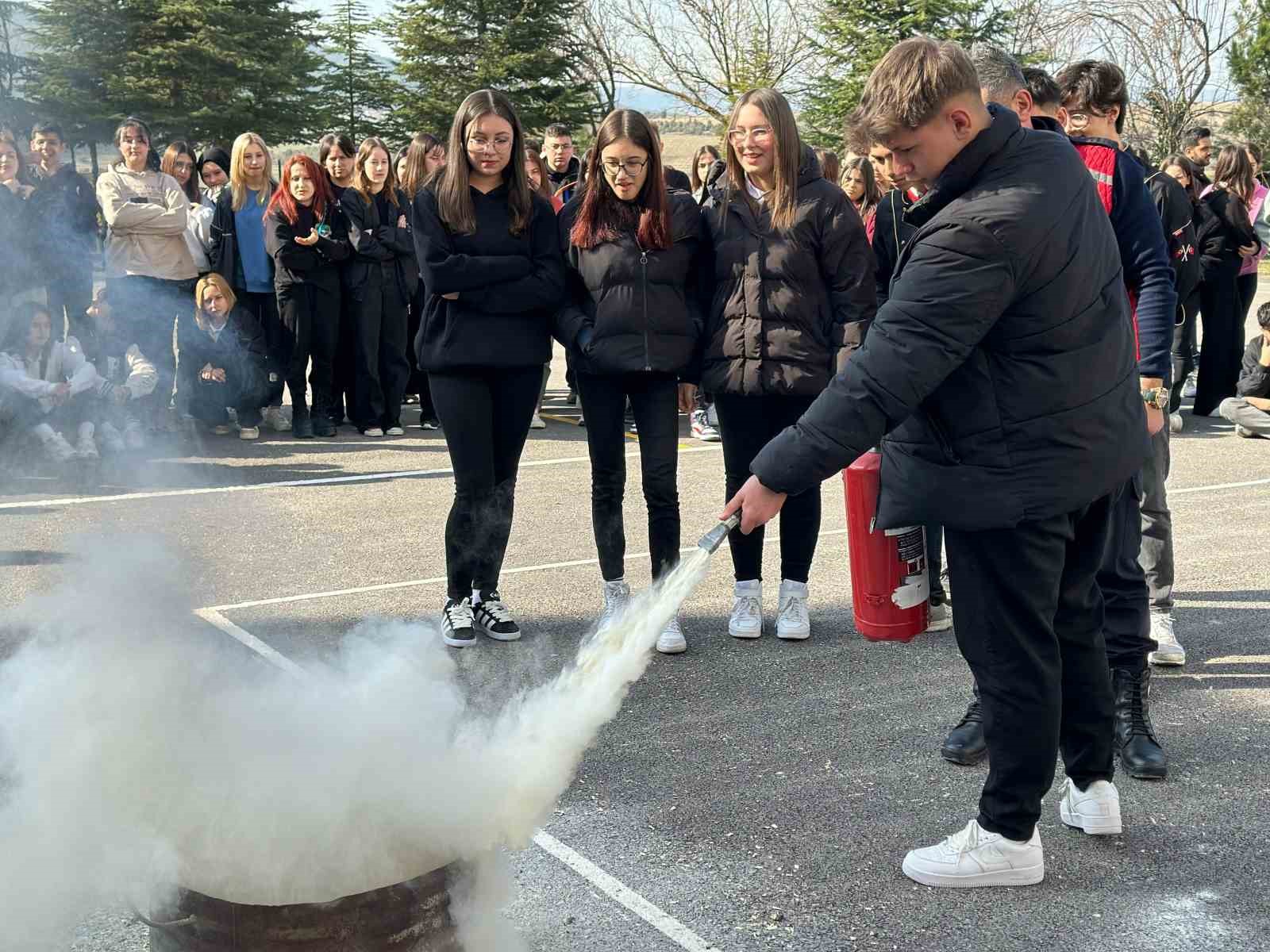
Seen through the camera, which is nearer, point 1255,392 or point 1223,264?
point 1255,392

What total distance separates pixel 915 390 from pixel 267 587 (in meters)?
4.20

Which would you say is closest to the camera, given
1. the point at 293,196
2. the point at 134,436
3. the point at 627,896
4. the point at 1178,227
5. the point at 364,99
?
the point at 627,896

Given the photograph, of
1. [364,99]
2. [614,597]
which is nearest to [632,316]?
[614,597]

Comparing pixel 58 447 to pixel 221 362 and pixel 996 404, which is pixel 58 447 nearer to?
pixel 221 362

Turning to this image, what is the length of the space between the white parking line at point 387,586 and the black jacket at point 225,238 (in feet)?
12.1

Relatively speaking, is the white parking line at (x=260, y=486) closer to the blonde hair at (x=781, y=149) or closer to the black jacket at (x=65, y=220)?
the black jacket at (x=65, y=220)

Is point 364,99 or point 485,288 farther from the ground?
point 364,99

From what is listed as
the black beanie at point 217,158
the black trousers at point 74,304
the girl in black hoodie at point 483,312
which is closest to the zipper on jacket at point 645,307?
the girl in black hoodie at point 483,312

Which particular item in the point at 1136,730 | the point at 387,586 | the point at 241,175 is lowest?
the point at 1136,730

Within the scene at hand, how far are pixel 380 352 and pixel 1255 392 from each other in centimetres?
732

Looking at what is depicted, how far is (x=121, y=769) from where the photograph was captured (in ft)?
10.8

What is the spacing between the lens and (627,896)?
11.8ft

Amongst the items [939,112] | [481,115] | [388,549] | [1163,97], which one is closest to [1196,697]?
[939,112]

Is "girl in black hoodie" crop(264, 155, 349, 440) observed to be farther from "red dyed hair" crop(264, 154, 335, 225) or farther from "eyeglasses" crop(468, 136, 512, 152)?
"eyeglasses" crop(468, 136, 512, 152)
